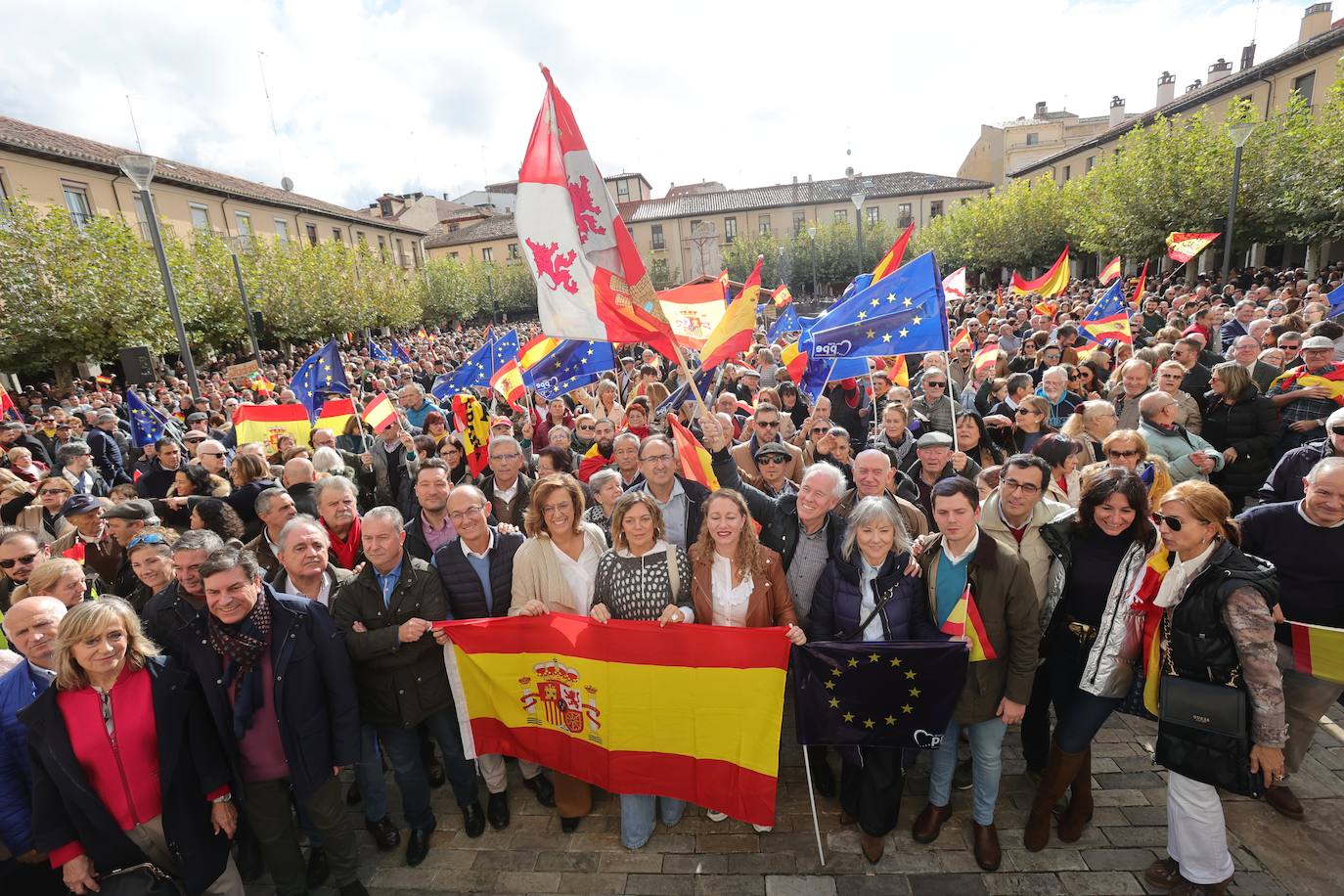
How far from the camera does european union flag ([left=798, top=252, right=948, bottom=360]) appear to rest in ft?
18.6

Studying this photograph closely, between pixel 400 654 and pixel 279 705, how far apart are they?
2.05ft

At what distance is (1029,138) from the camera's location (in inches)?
2581

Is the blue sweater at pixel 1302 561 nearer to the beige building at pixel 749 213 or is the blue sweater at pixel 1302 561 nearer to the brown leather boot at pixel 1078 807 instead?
the brown leather boot at pixel 1078 807

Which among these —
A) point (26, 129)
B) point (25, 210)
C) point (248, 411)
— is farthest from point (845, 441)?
point (26, 129)

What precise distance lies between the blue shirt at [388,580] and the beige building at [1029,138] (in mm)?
74697

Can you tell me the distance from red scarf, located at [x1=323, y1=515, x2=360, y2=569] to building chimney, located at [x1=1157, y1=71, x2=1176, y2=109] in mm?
63101

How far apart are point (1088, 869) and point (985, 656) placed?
119 centimetres

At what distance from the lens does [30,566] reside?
4121 mm

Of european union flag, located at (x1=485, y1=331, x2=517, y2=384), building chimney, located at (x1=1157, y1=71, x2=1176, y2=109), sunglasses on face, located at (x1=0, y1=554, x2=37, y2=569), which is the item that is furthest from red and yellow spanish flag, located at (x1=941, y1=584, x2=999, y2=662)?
building chimney, located at (x1=1157, y1=71, x2=1176, y2=109)

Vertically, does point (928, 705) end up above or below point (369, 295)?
below

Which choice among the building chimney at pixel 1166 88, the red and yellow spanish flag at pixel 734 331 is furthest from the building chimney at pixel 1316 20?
the red and yellow spanish flag at pixel 734 331

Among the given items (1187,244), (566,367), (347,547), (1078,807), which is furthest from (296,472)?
(1187,244)

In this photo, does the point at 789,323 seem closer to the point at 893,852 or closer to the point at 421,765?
the point at 893,852

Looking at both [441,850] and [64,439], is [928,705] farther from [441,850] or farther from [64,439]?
[64,439]
